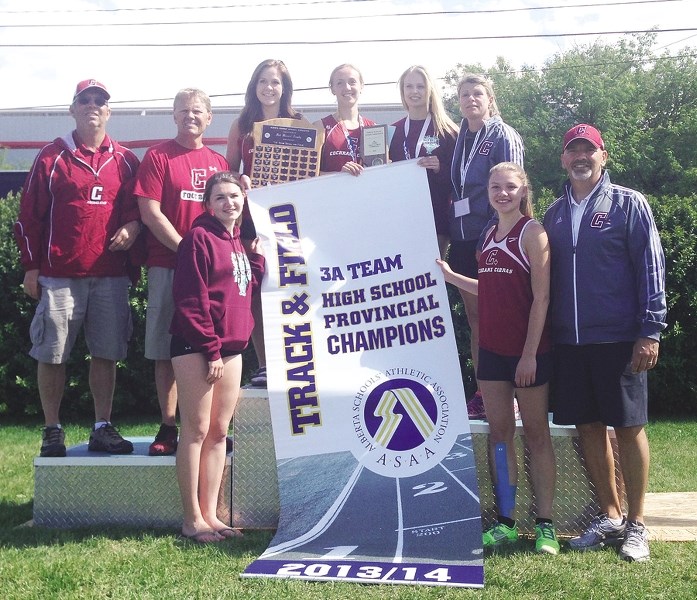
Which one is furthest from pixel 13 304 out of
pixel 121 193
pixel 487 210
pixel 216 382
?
pixel 487 210

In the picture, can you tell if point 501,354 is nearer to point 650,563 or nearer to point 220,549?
point 650,563

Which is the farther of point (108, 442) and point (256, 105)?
point (256, 105)

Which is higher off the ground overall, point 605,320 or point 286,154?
point 286,154

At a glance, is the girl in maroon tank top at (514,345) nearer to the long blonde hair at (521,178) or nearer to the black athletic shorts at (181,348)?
the long blonde hair at (521,178)

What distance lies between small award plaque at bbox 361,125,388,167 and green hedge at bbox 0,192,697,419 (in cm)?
337

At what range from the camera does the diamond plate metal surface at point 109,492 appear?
480 cm

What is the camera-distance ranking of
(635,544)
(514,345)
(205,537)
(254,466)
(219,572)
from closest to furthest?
(219,572), (635,544), (514,345), (205,537), (254,466)

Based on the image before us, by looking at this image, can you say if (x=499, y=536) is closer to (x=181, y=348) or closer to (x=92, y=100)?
(x=181, y=348)

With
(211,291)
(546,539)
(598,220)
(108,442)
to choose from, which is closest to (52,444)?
(108,442)

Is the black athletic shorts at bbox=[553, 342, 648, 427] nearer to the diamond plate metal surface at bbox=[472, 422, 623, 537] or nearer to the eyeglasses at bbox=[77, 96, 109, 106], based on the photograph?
the diamond plate metal surface at bbox=[472, 422, 623, 537]

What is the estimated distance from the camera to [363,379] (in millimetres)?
4664

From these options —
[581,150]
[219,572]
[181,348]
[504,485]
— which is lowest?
[219,572]

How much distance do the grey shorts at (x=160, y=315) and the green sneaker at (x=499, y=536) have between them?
217cm

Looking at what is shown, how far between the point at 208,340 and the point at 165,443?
1088mm
